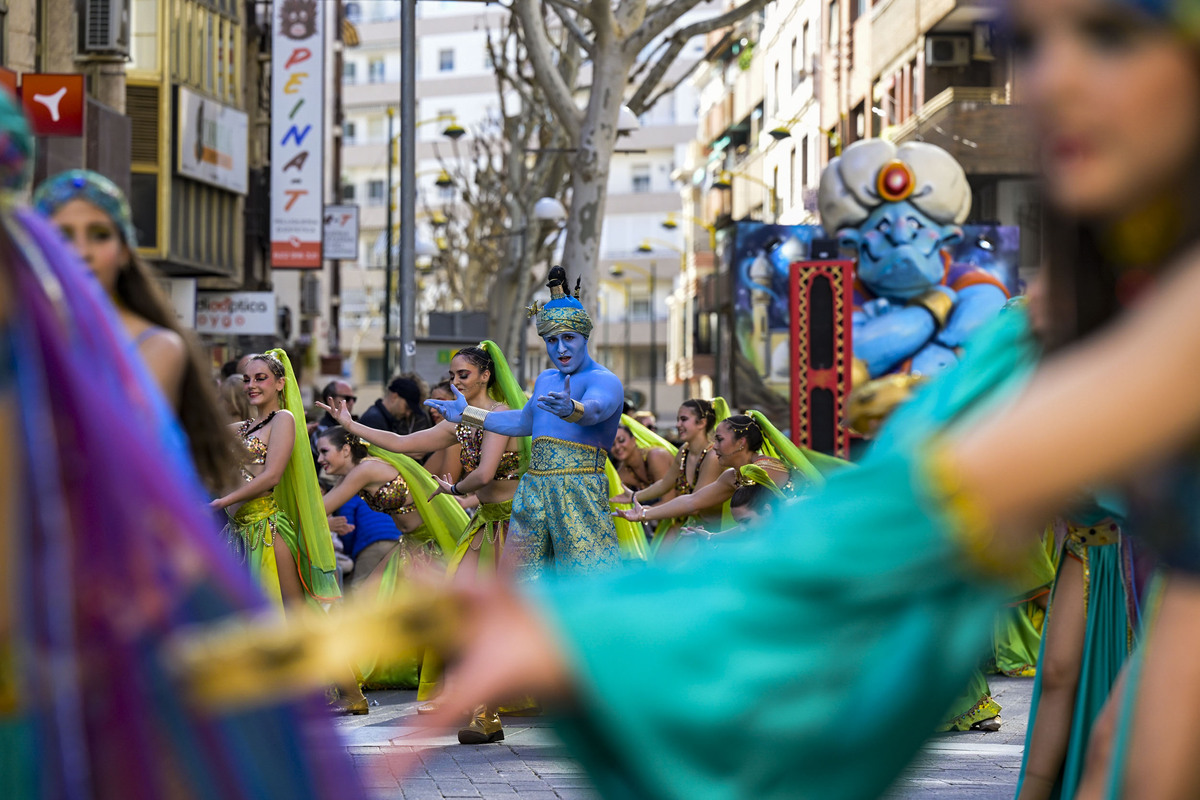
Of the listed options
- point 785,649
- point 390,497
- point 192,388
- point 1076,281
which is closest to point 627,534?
point 390,497

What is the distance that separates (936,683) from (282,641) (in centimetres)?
69

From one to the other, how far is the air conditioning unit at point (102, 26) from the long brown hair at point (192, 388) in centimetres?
2088

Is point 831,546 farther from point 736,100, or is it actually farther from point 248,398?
point 736,100

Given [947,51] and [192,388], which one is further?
[947,51]

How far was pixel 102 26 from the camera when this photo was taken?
909 inches

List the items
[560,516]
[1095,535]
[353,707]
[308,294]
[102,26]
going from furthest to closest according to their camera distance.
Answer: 1. [308,294]
2. [102,26]
3. [353,707]
4. [560,516]
5. [1095,535]

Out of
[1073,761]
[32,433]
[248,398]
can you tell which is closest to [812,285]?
[248,398]

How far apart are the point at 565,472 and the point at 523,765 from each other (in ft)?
6.04

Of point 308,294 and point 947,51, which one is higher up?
point 947,51

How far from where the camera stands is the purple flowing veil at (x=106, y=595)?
78.4 inches

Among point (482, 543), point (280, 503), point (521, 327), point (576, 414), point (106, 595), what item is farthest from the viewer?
point (521, 327)

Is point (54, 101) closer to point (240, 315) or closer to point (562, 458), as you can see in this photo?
point (562, 458)

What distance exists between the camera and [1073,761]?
450 cm

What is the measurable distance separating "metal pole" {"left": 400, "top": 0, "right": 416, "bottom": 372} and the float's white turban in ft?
17.3
